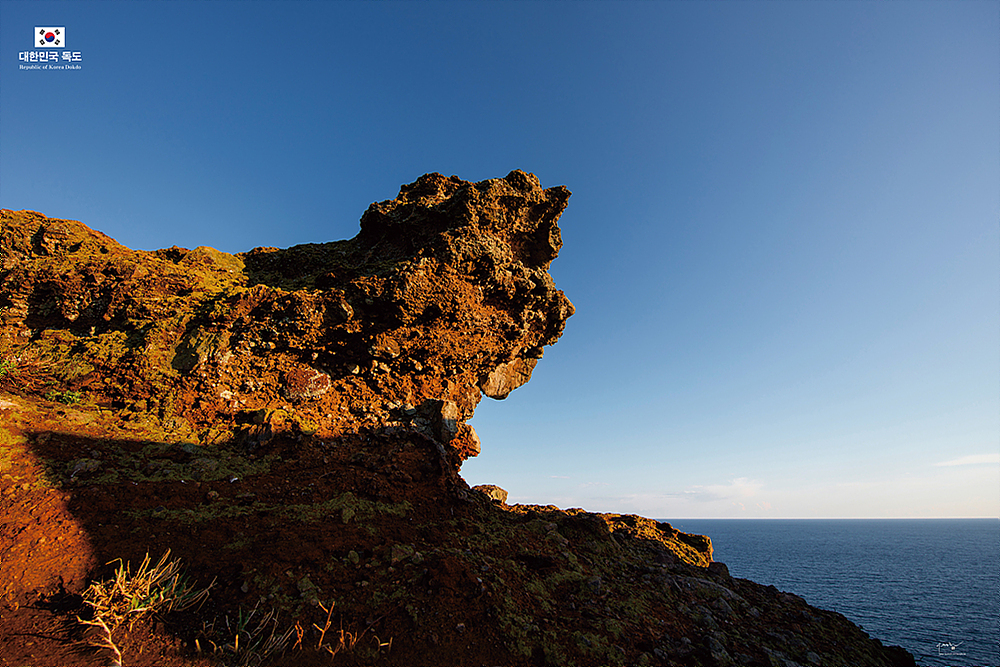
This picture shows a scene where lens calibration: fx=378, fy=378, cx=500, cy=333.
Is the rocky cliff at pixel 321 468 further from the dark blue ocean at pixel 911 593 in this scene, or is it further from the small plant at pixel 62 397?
the dark blue ocean at pixel 911 593

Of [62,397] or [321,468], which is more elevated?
[62,397]

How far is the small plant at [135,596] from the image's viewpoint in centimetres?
562

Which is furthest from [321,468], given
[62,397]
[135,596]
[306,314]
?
[62,397]

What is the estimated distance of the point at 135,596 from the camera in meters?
5.89

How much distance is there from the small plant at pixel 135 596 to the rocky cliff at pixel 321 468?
0.14 metres

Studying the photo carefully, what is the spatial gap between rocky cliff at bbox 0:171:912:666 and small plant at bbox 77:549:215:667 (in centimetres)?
14

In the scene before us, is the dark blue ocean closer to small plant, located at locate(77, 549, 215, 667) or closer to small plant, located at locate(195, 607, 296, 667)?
small plant, located at locate(195, 607, 296, 667)

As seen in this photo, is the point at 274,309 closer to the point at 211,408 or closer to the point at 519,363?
the point at 211,408

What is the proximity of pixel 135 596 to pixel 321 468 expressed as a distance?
5.09 meters

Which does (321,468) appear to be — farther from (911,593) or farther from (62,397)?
(911,593)

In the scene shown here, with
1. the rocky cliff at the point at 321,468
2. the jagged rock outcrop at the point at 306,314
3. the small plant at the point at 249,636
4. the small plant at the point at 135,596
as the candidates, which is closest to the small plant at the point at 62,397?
the rocky cliff at the point at 321,468

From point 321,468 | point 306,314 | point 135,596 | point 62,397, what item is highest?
point 306,314

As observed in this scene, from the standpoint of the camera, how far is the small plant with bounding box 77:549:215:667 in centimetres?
562

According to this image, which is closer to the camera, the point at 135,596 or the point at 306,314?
the point at 135,596
